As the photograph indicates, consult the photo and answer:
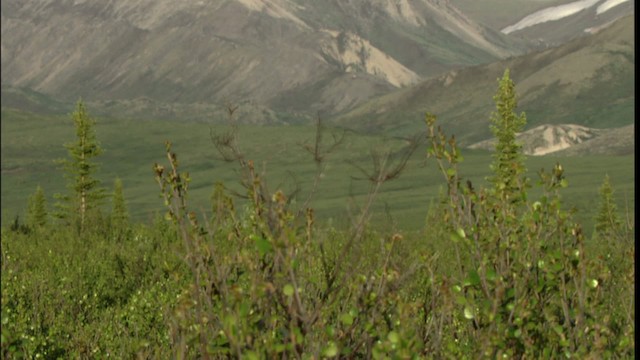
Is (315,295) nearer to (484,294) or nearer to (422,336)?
(422,336)

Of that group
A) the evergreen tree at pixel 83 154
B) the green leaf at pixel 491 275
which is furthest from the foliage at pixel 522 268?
the evergreen tree at pixel 83 154

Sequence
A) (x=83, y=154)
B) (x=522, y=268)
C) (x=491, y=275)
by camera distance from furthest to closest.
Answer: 1. (x=83, y=154)
2. (x=522, y=268)
3. (x=491, y=275)

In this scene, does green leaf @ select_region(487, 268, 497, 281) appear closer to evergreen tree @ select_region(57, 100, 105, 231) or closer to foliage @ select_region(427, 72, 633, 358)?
foliage @ select_region(427, 72, 633, 358)

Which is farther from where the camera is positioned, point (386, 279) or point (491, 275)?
point (491, 275)

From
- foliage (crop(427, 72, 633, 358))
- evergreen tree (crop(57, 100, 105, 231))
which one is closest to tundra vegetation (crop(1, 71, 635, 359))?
foliage (crop(427, 72, 633, 358))

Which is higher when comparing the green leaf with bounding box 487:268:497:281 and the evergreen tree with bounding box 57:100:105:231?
the green leaf with bounding box 487:268:497:281

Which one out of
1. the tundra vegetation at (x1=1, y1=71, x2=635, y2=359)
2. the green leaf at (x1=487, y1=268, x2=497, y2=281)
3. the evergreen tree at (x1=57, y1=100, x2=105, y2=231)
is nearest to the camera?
the tundra vegetation at (x1=1, y1=71, x2=635, y2=359)

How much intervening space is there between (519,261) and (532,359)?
2.53 ft

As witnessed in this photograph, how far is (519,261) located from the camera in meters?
6.48

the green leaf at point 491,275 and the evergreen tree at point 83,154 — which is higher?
the green leaf at point 491,275

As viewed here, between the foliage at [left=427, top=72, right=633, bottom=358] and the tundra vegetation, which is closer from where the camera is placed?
the tundra vegetation

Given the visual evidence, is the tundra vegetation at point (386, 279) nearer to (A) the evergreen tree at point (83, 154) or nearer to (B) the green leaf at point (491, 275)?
(B) the green leaf at point (491, 275)

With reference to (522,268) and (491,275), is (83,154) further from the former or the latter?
(491,275)

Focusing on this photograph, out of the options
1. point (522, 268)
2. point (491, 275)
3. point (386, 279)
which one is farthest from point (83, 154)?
point (491, 275)
